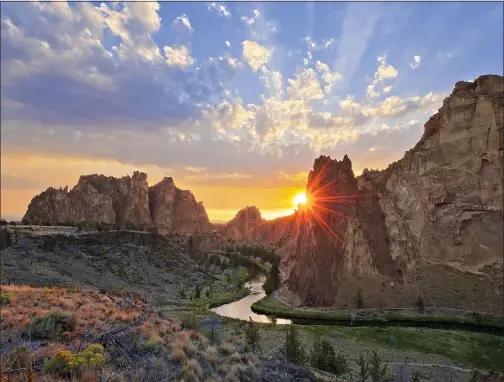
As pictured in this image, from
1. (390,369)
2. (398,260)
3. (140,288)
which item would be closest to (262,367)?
(390,369)

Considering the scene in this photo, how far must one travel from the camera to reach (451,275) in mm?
59031

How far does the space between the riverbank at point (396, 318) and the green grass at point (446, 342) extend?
752 centimetres

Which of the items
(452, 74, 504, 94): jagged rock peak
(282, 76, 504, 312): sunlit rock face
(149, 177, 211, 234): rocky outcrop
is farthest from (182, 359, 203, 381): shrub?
(149, 177, 211, 234): rocky outcrop

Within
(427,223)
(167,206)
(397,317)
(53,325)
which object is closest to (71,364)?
(53,325)

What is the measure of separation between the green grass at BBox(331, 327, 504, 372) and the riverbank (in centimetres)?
752

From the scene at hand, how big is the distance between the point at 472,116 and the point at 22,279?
218 feet

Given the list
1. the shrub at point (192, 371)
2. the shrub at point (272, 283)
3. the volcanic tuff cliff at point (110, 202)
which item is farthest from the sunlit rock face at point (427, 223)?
the volcanic tuff cliff at point (110, 202)

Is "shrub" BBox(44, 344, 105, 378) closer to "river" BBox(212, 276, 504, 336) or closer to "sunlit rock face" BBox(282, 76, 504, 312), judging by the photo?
"river" BBox(212, 276, 504, 336)

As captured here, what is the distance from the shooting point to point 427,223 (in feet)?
206

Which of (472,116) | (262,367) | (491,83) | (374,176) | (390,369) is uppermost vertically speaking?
(491,83)

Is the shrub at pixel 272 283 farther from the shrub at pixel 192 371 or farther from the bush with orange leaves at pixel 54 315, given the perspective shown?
the shrub at pixel 192 371

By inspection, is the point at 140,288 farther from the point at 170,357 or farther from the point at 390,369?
the point at 170,357

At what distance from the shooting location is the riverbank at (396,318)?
50438 millimetres

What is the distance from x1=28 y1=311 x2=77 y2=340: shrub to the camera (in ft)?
53.7
